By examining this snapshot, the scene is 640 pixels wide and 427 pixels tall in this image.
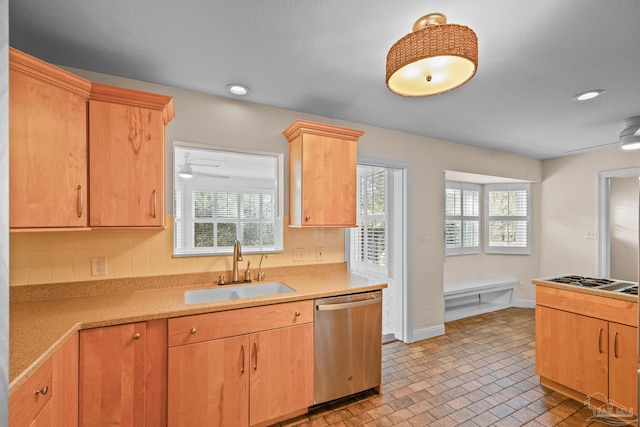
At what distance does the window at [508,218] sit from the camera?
4.87 m

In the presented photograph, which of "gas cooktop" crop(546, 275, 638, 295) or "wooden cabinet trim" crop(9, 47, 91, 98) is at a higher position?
"wooden cabinet trim" crop(9, 47, 91, 98)

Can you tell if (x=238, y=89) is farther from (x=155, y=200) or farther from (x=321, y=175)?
(x=155, y=200)

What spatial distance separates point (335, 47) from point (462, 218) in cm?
412

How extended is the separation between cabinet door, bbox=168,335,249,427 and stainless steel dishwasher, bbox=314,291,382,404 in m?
0.53

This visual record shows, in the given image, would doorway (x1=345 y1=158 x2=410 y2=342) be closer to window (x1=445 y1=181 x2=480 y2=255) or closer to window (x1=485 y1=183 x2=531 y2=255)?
window (x1=445 y1=181 x2=480 y2=255)

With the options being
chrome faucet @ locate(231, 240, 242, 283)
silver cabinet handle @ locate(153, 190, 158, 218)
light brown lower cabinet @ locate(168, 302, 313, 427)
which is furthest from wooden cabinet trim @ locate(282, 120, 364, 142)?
light brown lower cabinet @ locate(168, 302, 313, 427)

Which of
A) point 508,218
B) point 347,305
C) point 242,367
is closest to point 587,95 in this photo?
point 347,305

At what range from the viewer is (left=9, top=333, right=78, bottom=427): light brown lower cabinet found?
3.35 feet

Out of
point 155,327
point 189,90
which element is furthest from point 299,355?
point 189,90

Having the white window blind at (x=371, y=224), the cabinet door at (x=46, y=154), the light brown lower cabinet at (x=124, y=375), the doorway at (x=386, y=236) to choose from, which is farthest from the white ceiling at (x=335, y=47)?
the light brown lower cabinet at (x=124, y=375)

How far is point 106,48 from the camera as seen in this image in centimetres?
173

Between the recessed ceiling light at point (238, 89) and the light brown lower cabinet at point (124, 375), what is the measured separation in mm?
1697

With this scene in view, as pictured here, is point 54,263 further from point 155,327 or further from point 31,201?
point 155,327

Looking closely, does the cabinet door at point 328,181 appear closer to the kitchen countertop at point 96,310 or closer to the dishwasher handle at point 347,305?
the kitchen countertop at point 96,310
